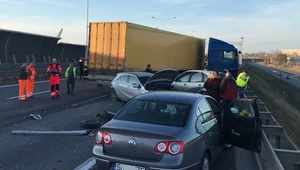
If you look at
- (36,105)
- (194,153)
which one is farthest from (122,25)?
(194,153)

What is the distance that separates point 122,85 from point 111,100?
1.32 meters

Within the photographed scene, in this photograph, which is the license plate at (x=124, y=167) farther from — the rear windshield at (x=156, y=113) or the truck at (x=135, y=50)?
the truck at (x=135, y=50)

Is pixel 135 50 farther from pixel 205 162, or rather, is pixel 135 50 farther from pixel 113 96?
pixel 205 162

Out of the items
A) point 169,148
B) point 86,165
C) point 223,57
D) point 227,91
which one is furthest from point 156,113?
point 223,57

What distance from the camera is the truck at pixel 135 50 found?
17734 mm

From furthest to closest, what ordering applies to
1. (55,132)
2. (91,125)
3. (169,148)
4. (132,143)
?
(91,125) → (55,132) → (132,143) → (169,148)

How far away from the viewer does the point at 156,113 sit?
5.18m

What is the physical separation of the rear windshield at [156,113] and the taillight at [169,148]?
0.45 m

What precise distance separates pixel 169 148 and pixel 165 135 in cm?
18

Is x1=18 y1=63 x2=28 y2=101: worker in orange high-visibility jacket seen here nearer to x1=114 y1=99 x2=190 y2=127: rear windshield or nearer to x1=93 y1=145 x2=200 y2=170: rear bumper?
x1=114 y1=99 x2=190 y2=127: rear windshield

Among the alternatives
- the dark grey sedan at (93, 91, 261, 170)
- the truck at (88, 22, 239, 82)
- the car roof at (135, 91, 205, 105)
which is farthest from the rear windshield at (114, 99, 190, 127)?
the truck at (88, 22, 239, 82)

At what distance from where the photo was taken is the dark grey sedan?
4.48m

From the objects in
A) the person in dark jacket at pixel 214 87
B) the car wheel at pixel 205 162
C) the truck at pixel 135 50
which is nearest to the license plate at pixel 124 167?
the car wheel at pixel 205 162

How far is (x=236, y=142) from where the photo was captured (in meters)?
6.35
